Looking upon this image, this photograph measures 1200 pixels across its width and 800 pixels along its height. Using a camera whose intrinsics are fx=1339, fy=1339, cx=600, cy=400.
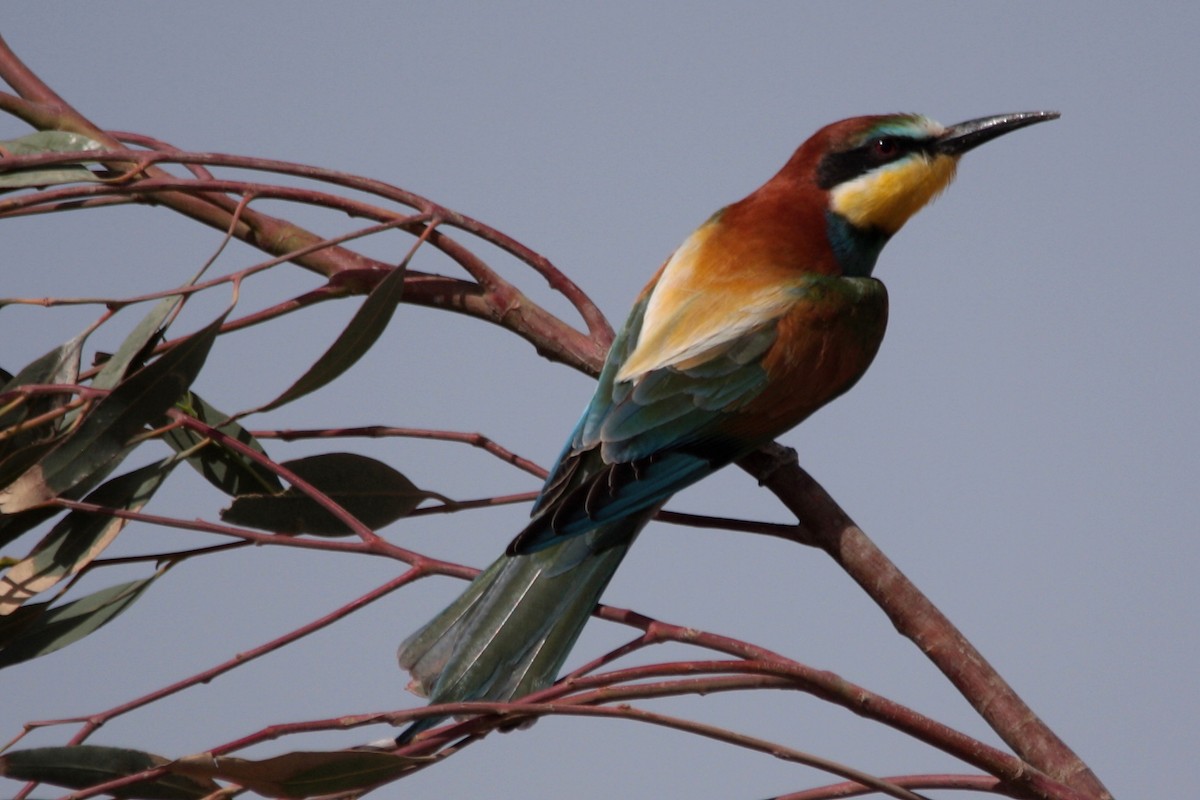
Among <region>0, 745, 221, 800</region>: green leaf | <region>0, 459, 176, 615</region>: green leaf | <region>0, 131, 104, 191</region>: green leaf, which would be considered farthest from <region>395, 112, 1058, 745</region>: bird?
<region>0, 131, 104, 191</region>: green leaf

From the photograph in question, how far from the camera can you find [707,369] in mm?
1349

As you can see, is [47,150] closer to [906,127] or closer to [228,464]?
[228,464]

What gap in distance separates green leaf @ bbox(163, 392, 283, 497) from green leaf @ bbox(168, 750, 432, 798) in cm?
35

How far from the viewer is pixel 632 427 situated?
4.23 feet

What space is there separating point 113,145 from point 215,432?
0.31 meters

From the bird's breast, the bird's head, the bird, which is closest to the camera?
the bird

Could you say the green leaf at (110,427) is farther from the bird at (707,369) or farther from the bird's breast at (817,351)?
the bird's breast at (817,351)

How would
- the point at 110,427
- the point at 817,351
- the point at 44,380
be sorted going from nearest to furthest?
the point at 110,427, the point at 44,380, the point at 817,351

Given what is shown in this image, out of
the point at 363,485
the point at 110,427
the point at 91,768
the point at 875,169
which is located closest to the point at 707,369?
the point at 363,485

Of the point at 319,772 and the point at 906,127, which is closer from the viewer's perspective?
the point at 319,772

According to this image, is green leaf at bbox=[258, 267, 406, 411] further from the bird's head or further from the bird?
the bird's head

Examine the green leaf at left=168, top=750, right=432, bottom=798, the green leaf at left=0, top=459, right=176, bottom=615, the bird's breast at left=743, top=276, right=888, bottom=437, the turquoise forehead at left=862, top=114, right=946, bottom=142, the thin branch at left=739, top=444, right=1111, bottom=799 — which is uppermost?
the turquoise forehead at left=862, top=114, right=946, bottom=142

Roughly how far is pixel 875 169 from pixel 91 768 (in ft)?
3.80

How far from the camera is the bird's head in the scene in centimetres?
164
